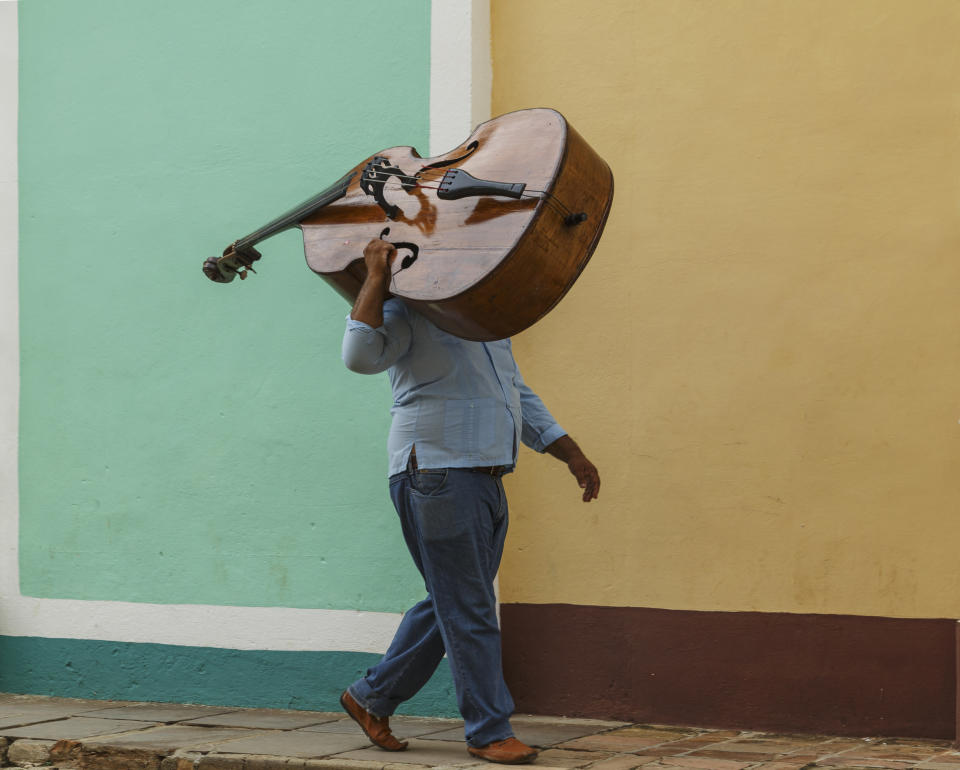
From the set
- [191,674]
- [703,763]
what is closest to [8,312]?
[191,674]

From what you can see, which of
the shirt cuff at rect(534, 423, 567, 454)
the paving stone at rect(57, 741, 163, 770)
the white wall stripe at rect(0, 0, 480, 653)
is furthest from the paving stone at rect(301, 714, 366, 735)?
the shirt cuff at rect(534, 423, 567, 454)

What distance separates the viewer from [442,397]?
11.7 ft

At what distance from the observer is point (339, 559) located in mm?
4734

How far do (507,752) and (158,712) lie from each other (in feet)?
6.01

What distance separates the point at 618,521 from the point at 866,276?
1.27 meters

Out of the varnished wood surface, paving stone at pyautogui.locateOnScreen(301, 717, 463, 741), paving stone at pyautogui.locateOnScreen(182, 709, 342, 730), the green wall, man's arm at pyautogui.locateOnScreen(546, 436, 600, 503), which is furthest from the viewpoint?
the green wall

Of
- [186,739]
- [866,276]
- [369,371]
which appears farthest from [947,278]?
[186,739]

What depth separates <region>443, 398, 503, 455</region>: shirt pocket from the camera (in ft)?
11.6

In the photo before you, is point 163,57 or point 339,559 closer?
Answer: point 339,559

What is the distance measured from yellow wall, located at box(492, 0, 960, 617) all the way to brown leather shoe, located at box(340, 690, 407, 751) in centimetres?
90

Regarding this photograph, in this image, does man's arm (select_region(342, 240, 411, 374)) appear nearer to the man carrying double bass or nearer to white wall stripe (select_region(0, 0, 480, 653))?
the man carrying double bass

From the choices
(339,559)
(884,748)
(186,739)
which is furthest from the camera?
(339,559)

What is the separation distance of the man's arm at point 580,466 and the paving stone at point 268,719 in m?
1.27

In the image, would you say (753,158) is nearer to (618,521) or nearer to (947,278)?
(947,278)
